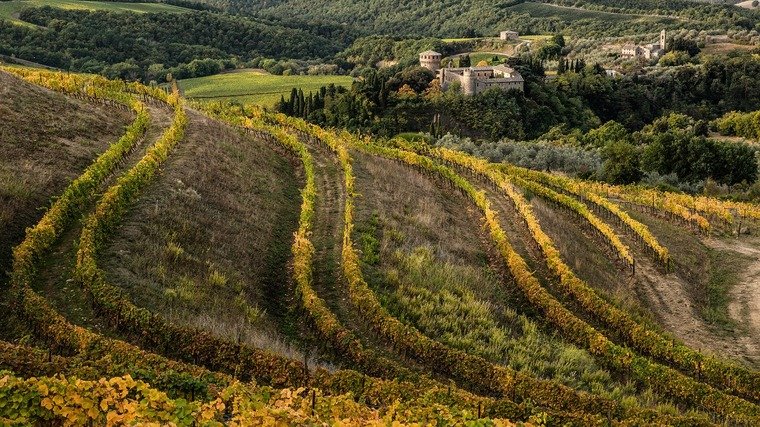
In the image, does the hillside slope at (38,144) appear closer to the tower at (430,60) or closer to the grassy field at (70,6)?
the tower at (430,60)

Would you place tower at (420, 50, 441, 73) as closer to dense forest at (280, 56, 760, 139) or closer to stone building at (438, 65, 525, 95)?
dense forest at (280, 56, 760, 139)

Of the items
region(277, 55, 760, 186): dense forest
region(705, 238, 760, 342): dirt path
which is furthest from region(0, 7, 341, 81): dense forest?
region(705, 238, 760, 342): dirt path

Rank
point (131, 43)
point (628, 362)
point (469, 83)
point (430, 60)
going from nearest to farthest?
point (628, 362)
point (469, 83)
point (430, 60)
point (131, 43)

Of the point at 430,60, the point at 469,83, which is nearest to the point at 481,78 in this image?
the point at 469,83

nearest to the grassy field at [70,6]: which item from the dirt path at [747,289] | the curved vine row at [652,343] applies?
the curved vine row at [652,343]

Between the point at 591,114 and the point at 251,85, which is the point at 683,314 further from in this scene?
the point at 251,85
